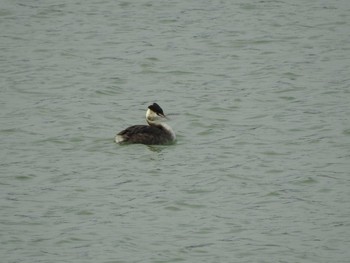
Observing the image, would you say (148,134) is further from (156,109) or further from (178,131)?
(178,131)

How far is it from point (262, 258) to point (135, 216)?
216 cm

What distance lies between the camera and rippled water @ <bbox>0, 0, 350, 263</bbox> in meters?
12.5

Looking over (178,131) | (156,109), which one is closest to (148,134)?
(156,109)

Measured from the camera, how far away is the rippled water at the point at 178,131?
491 inches

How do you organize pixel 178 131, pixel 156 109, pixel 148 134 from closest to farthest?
pixel 148 134 → pixel 156 109 → pixel 178 131

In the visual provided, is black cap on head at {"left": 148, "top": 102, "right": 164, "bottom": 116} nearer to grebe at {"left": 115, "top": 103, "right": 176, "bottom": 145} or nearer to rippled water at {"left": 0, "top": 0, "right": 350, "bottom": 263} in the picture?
grebe at {"left": 115, "top": 103, "right": 176, "bottom": 145}

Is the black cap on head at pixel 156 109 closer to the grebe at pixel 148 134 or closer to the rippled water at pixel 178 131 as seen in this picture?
the grebe at pixel 148 134

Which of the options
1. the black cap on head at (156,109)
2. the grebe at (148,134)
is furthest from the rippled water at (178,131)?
the black cap on head at (156,109)

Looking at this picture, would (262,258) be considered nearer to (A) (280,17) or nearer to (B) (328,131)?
(B) (328,131)

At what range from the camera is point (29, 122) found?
58.5 ft

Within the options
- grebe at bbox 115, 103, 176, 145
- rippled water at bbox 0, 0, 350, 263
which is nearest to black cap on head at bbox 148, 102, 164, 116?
grebe at bbox 115, 103, 176, 145

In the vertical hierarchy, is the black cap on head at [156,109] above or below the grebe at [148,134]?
above

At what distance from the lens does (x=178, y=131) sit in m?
17.5

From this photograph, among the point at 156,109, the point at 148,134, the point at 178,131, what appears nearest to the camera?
the point at 148,134
